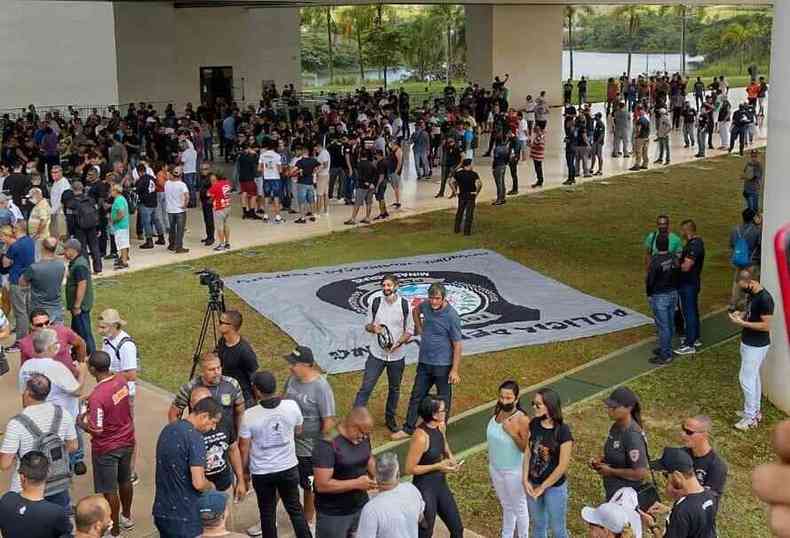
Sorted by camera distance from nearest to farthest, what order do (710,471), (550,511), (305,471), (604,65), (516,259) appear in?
(710,471) → (550,511) → (305,471) → (516,259) → (604,65)

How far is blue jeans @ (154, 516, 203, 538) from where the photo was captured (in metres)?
6.11

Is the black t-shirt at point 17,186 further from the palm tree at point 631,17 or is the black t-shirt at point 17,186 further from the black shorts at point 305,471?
the palm tree at point 631,17

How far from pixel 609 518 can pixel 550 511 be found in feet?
4.53

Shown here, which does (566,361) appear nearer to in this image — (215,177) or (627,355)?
(627,355)

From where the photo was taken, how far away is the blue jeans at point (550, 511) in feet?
21.2

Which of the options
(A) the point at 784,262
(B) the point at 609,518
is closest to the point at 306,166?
(B) the point at 609,518

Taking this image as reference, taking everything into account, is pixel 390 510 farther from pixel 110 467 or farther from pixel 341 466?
pixel 110 467

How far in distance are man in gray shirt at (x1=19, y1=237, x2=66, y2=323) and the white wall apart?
2442cm

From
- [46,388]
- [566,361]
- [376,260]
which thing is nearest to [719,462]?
[46,388]

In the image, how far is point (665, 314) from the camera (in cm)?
1070

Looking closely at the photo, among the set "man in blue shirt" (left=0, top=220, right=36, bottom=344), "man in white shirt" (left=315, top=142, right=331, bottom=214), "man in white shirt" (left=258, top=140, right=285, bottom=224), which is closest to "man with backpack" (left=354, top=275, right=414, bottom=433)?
"man in blue shirt" (left=0, top=220, right=36, bottom=344)

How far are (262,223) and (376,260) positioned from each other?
3.98 meters

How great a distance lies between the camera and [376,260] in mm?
15750

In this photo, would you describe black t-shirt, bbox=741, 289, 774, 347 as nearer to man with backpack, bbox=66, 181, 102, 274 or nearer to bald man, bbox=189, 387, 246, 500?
bald man, bbox=189, 387, 246, 500
